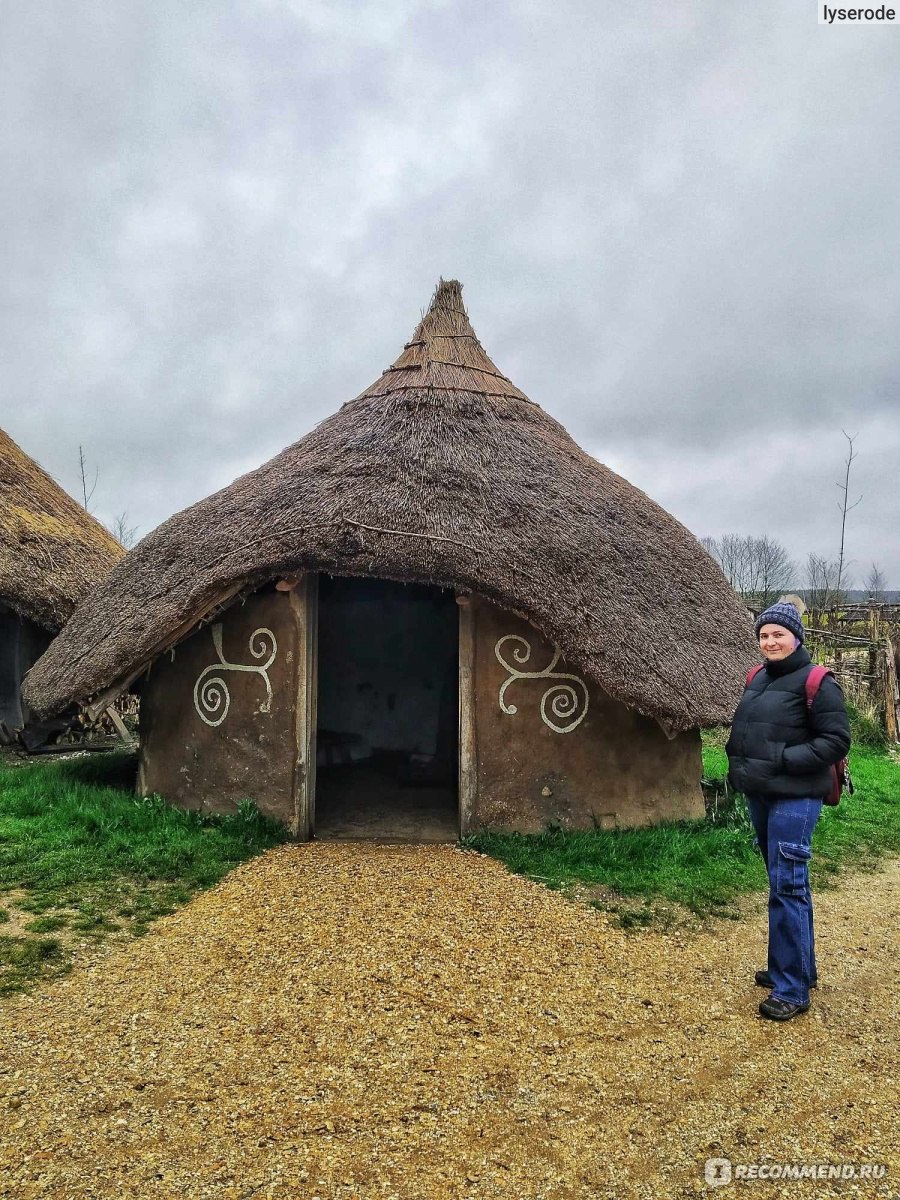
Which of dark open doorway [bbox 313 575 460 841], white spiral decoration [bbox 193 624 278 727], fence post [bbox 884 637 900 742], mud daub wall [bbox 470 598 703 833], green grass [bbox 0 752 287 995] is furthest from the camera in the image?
fence post [bbox 884 637 900 742]

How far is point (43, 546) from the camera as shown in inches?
440

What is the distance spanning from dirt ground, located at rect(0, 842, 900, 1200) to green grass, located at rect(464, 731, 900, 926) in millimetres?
424

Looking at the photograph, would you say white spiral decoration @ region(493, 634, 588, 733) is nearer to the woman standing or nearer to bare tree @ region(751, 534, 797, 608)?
the woman standing

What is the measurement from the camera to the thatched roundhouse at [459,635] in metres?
5.93

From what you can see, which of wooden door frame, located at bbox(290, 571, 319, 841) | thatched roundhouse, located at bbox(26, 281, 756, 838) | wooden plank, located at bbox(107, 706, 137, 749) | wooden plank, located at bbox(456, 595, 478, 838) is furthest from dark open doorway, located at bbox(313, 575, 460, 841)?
wooden plank, located at bbox(456, 595, 478, 838)

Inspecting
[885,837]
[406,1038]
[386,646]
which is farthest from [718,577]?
[406,1038]

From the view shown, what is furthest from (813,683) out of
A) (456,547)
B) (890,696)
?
(890,696)

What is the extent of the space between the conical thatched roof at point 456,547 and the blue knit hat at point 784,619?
6.68 ft

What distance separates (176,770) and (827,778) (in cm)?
513

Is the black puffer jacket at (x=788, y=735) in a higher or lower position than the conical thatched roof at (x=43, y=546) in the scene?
lower

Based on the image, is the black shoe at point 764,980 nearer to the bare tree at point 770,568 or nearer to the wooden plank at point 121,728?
the wooden plank at point 121,728

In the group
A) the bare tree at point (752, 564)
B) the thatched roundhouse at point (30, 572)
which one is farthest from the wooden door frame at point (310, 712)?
the bare tree at point (752, 564)

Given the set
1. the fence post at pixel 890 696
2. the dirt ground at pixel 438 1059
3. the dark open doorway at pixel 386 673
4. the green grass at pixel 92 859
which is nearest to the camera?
the dirt ground at pixel 438 1059

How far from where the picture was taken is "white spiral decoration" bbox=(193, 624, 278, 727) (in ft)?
20.4
